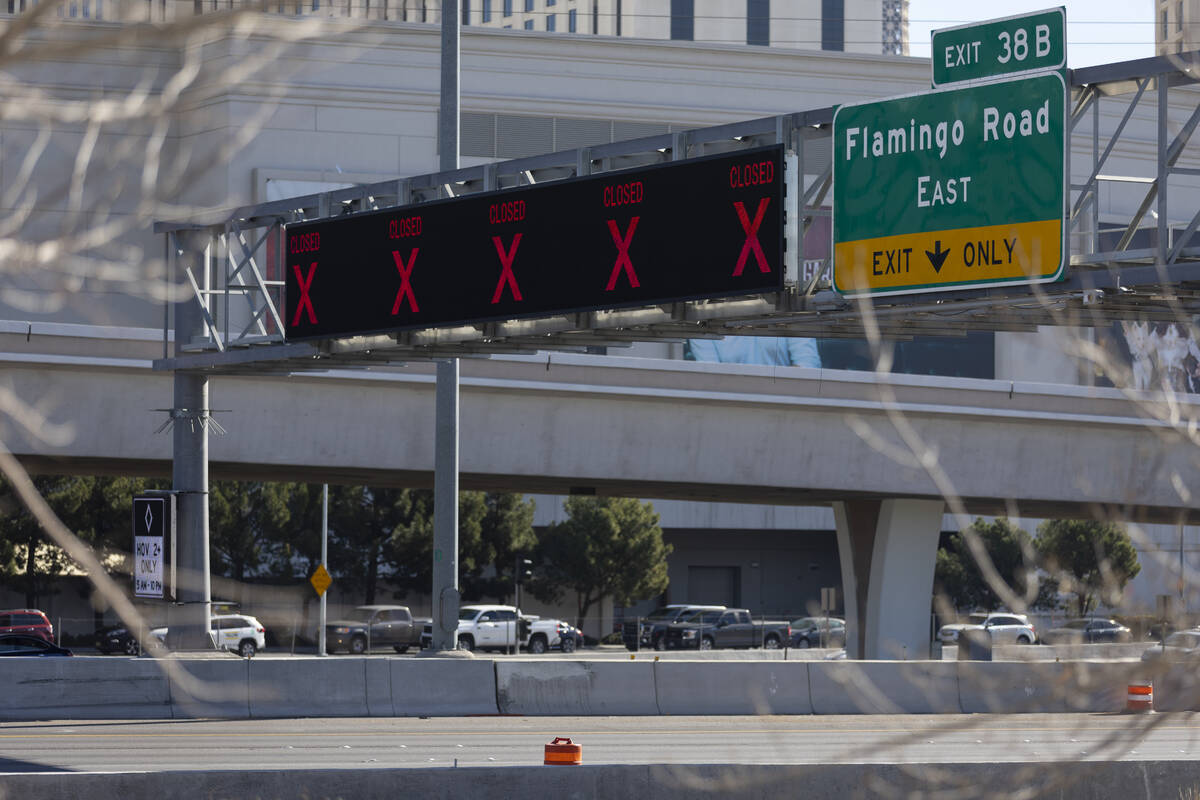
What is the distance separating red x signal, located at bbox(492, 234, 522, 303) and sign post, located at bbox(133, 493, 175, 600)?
22.5 feet

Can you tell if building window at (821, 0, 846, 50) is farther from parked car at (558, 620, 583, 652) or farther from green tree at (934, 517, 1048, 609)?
parked car at (558, 620, 583, 652)

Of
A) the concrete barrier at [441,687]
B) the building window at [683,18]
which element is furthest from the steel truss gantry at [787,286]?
the building window at [683,18]

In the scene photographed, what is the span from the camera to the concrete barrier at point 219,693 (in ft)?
74.4

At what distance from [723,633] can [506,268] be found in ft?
132

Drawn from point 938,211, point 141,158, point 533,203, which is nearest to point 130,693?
point 533,203

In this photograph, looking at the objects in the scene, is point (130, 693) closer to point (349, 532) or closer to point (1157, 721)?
point (1157, 721)

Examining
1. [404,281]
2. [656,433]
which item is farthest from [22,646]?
[404,281]

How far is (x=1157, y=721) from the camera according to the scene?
5.83m

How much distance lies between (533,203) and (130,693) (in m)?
9.22

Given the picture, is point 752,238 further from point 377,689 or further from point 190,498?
point 190,498

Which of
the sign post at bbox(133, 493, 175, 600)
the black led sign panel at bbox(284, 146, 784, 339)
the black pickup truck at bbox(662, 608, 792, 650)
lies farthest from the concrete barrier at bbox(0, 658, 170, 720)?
the black pickup truck at bbox(662, 608, 792, 650)

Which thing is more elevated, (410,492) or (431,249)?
(431,249)

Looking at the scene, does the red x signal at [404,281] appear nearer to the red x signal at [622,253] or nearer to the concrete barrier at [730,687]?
the red x signal at [622,253]

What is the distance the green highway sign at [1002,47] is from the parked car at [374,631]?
4002 cm
